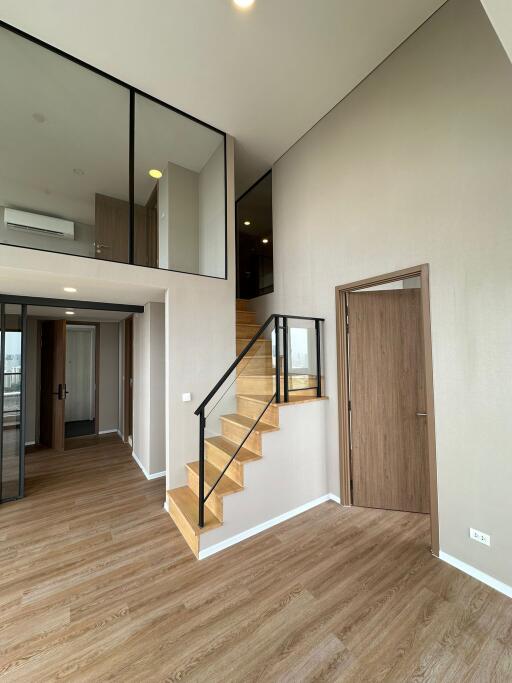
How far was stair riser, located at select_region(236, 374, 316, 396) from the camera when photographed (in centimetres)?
315

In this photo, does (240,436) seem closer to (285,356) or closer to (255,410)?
(255,410)

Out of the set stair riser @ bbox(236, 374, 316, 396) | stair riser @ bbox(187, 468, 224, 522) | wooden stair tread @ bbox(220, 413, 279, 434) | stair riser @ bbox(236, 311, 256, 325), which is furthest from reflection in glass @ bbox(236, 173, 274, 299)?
stair riser @ bbox(187, 468, 224, 522)

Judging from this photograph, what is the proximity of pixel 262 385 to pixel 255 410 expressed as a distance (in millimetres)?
292

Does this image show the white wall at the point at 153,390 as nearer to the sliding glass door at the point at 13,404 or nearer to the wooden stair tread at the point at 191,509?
the wooden stair tread at the point at 191,509

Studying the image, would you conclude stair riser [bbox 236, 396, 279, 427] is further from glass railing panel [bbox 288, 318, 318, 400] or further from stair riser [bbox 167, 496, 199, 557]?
stair riser [bbox 167, 496, 199, 557]

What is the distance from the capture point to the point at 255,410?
312 cm

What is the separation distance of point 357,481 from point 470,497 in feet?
3.73

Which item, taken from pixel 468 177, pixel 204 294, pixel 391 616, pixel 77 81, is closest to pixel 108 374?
pixel 204 294

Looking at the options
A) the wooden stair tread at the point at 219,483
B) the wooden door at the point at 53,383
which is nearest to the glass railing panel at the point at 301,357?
the wooden stair tread at the point at 219,483

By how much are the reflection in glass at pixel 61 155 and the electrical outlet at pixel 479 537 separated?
12.8 feet

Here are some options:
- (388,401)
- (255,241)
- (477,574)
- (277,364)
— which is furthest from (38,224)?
(477,574)

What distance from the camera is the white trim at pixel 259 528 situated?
2408 millimetres

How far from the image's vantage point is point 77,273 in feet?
8.66

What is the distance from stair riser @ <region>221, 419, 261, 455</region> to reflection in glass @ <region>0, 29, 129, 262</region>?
7.00ft
